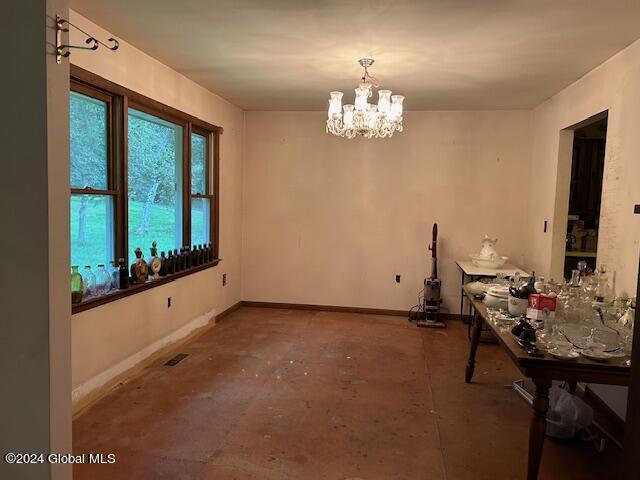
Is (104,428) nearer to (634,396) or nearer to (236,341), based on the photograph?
(236,341)

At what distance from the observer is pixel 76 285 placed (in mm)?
2885

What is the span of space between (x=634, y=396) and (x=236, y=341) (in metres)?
3.81

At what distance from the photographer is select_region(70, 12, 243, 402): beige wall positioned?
117 inches

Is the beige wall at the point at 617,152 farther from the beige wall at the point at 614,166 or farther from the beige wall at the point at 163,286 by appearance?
the beige wall at the point at 163,286

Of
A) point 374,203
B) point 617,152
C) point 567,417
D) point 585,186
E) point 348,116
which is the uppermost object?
point 348,116

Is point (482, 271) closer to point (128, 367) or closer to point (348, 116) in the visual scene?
point (348, 116)

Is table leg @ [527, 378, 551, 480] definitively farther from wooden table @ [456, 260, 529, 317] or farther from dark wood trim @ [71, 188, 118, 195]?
dark wood trim @ [71, 188, 118, 195]

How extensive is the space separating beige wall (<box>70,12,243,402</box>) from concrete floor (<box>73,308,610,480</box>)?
11.1 inches

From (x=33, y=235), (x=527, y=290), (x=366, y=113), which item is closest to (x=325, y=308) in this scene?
(x=366, y=113)

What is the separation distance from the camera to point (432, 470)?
92.4 inches

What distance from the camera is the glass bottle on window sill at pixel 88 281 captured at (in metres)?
2.99

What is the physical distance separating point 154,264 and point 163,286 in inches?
10.2

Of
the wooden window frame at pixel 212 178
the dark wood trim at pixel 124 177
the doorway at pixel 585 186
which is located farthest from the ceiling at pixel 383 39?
the doorway at pixel 585 186

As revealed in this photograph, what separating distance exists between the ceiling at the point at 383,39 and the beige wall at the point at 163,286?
163 mm
